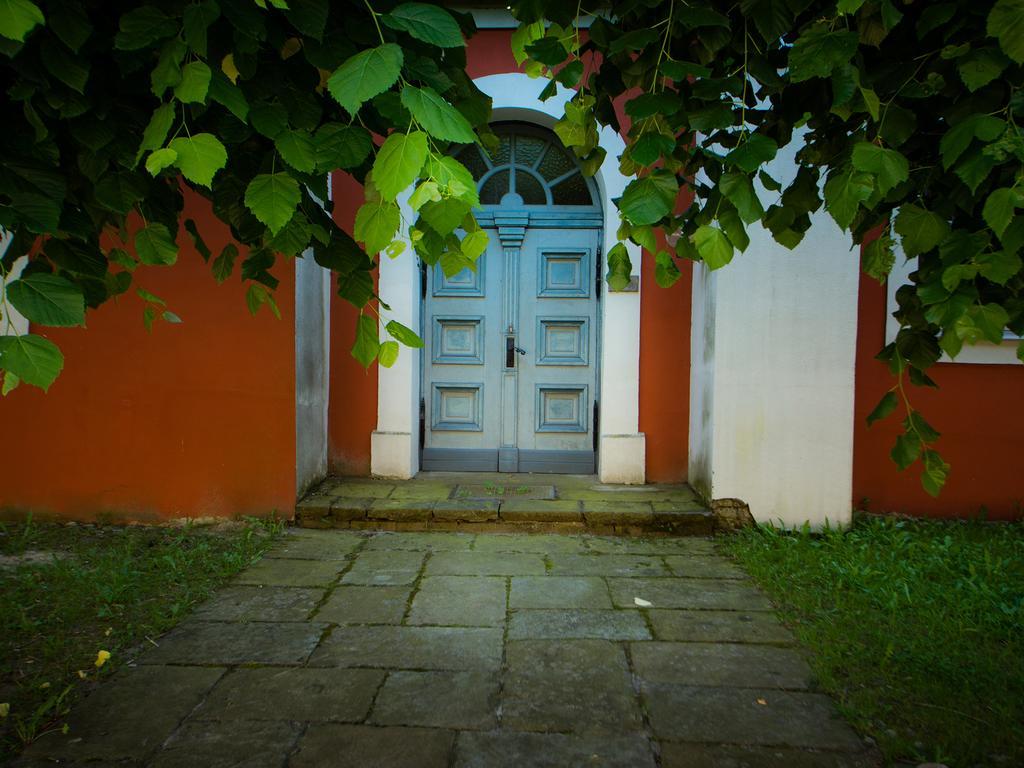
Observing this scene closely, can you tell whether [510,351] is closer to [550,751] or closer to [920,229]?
[550,751]

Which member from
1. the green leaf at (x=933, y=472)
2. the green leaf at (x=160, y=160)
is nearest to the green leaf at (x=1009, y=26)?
the green leaf at (x=933, y=472)

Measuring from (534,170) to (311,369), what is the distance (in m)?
2.39

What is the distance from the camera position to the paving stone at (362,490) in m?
4.60

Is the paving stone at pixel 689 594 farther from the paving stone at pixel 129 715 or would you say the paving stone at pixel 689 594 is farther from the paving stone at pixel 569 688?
the paving stone at pixel 129 715

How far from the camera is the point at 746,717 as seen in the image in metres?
2.15

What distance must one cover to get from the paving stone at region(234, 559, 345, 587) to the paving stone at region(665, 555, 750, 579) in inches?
72.5

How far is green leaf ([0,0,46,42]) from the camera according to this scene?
0.91 meters

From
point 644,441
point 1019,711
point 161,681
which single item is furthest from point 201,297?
point 1019,711

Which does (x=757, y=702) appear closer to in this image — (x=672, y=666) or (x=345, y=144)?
(x=672, y=666)

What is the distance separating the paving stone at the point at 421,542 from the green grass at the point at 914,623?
1.61 metres

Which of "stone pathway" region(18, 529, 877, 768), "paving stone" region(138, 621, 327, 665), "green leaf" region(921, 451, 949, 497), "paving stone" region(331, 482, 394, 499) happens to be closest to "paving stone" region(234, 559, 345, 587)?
"stone pathway" region(18, 529, 877, 768)

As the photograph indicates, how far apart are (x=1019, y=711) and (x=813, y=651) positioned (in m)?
0.65

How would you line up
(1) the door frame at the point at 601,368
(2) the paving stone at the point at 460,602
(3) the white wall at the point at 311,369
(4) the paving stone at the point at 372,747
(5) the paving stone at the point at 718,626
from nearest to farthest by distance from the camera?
(4) the paving stone at the point at 372,747 → (5) the paving stone at the point at 718,626 → (2) the paving stone at the point at 460,602 → (3) the white wall at the point at 311,369 → (1) the door frame at the point at 601,368

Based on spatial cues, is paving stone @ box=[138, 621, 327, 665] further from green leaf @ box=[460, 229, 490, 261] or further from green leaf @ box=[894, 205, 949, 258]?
green leaf @ box=[894, 205, 949, 258]
